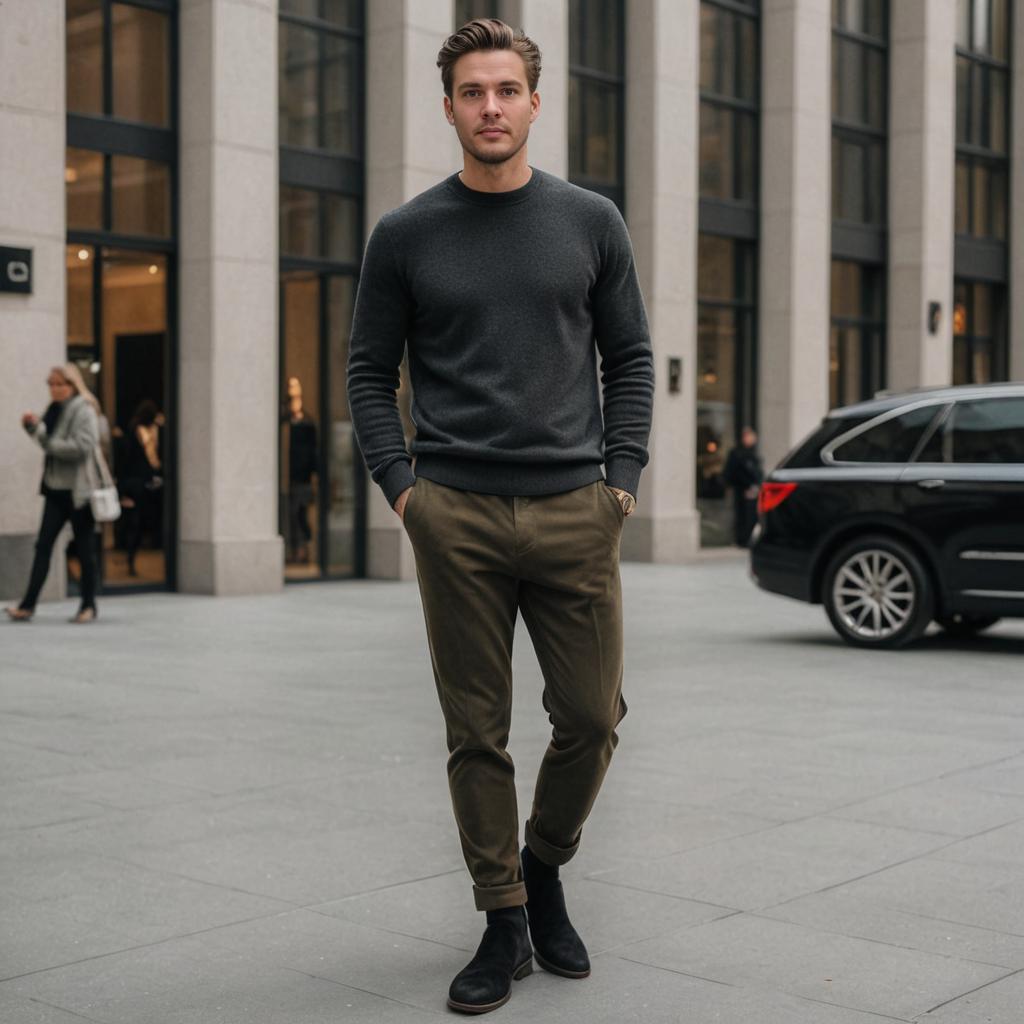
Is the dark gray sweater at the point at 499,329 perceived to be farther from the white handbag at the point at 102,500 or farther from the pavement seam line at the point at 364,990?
the white handbag at the point at 102,500

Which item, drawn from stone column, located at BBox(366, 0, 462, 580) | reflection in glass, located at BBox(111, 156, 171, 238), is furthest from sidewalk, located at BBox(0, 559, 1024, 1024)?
stone column, located at BBox(366, 0, 462, 580)

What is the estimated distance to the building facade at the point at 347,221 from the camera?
50.6 feet

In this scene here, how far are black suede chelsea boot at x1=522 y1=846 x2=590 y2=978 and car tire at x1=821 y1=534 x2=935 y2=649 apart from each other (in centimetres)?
765

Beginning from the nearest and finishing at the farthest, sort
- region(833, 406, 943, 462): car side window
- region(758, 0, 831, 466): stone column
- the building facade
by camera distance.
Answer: region(833, 406, 943, 462): car side window < the building facade < region(758, 0, 831, 466): stone column

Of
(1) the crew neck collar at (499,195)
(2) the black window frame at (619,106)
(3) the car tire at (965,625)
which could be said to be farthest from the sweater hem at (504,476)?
(2) the black window frame at (619,106)

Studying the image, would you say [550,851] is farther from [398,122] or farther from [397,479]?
[398,122]

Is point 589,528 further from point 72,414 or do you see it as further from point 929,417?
point 72,414

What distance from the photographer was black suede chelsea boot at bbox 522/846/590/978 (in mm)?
4160

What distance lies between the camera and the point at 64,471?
13023 mm

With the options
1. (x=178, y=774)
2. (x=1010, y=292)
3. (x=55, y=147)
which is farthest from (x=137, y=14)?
(x=1010, y=292)

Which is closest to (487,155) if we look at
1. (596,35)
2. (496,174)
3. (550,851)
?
(496,174)

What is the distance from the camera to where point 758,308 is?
23.5 m

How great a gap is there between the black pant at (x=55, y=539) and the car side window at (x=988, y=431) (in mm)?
6379

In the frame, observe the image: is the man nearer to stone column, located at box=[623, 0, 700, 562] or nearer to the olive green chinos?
the olive green chinos
